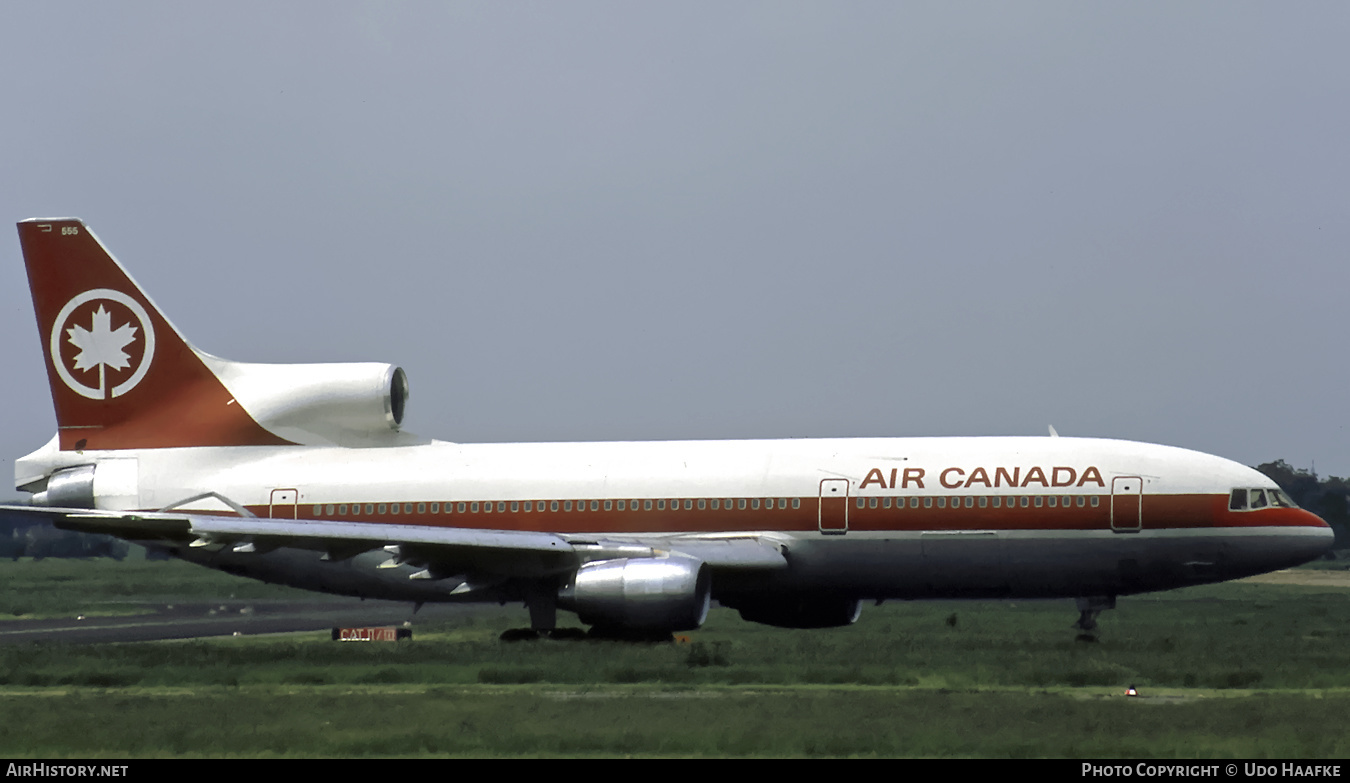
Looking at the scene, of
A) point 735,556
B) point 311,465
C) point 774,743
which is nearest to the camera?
point 774,743

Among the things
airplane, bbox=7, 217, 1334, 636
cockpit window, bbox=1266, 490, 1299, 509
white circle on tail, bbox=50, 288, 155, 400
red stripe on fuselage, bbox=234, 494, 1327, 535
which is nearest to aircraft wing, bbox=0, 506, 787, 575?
airplane, bbox=7, 217, 1334, 636

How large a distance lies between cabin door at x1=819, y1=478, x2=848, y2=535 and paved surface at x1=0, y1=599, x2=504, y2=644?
37.2ft

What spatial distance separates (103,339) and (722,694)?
793 inches

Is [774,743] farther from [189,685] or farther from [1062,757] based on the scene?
[189,685]

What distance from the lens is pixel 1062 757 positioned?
15008mm

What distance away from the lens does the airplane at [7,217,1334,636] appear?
28844 millimetres

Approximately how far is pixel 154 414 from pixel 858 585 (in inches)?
622

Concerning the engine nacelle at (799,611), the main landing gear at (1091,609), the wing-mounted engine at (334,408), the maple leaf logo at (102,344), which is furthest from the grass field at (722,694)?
the maple leaf logo at (102,344)

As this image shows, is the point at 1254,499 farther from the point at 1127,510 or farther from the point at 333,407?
the point at 333,407

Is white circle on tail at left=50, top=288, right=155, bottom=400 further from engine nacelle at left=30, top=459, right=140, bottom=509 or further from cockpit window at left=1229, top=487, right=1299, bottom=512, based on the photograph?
cockpit window at left=1229, top=487, right=1299, bottom=512

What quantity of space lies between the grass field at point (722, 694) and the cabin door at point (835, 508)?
7.19ft

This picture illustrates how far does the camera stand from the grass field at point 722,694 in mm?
16125

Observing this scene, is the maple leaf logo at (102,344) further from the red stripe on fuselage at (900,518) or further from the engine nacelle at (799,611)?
the engine nacelle at (799,611)

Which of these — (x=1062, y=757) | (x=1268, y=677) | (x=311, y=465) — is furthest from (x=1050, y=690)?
(x=311, y=465)
